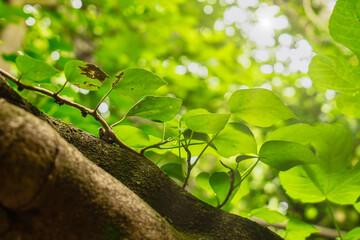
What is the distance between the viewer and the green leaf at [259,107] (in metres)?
0.47

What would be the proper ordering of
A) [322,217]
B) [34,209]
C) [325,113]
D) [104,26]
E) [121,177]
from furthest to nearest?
[325,113], [322,217], [104,26], [121,177], [34,209]

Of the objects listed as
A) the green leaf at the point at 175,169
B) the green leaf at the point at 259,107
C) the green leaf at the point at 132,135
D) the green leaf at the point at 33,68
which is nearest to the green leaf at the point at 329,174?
the green leaf at the point at 259,107

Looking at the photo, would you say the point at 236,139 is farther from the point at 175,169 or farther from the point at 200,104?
the point at 200,104

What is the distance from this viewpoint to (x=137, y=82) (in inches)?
19.2

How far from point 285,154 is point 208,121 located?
167 millimetres

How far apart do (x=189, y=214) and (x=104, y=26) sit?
97.2 inches

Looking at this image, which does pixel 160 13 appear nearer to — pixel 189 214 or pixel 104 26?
pixel 104 26

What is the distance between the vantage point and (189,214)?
0.50 meters

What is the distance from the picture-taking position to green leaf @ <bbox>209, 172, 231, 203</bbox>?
56 cm

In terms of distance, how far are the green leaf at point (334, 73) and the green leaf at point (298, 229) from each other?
0.34 metres

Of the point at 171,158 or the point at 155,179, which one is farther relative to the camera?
the point at 171,158

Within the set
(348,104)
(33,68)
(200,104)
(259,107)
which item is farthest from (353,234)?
(200,104)

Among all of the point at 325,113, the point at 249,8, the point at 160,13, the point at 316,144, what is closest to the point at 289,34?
the point at 249,8

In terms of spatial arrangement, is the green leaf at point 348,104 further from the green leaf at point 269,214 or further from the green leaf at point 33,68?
the green leaf at point 33,68
